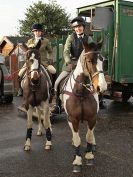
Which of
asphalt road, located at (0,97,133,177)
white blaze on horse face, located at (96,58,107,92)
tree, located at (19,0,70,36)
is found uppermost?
tree, located at (19,0,70,36)

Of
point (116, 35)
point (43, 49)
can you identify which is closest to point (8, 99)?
point (116, 35)

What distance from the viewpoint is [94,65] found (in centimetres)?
657

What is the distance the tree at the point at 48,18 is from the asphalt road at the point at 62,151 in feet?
125

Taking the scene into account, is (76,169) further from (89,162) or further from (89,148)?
(89,148)

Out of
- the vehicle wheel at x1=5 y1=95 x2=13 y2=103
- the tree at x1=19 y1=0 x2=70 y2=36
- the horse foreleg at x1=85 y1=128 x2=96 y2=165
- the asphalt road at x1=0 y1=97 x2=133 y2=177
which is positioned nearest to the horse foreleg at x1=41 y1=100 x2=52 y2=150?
the asphalt road at x1=0 y1=97 x2=133 y2=177

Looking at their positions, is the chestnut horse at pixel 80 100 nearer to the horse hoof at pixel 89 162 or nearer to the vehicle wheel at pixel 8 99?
the horse hoof at pixel 89 162

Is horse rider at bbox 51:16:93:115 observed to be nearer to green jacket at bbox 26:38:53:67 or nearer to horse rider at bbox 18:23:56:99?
horse rider at bbox 18:23:56:99

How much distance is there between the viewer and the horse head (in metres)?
6.34

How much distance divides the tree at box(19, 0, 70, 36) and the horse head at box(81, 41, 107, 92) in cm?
4278

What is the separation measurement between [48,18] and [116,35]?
128 feet

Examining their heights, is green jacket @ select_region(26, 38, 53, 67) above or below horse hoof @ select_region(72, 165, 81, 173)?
above

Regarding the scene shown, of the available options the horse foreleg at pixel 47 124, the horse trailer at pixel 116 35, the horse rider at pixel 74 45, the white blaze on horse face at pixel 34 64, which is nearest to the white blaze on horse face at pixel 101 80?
the horse rider at pixel 74 45

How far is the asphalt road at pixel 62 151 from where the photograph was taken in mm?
7188

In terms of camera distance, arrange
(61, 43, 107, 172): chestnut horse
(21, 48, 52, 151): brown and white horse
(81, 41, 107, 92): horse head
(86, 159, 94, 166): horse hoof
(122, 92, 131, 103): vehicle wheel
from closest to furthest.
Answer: (81, 41, 107, 92): horse head, (61, 43, 107, 172): chestnut horse, (86, 159, 94, 166): horse hoof, (21, 48, 52, 151): brown and white horse, (122, 92, 131, 103): vehicle wheel
